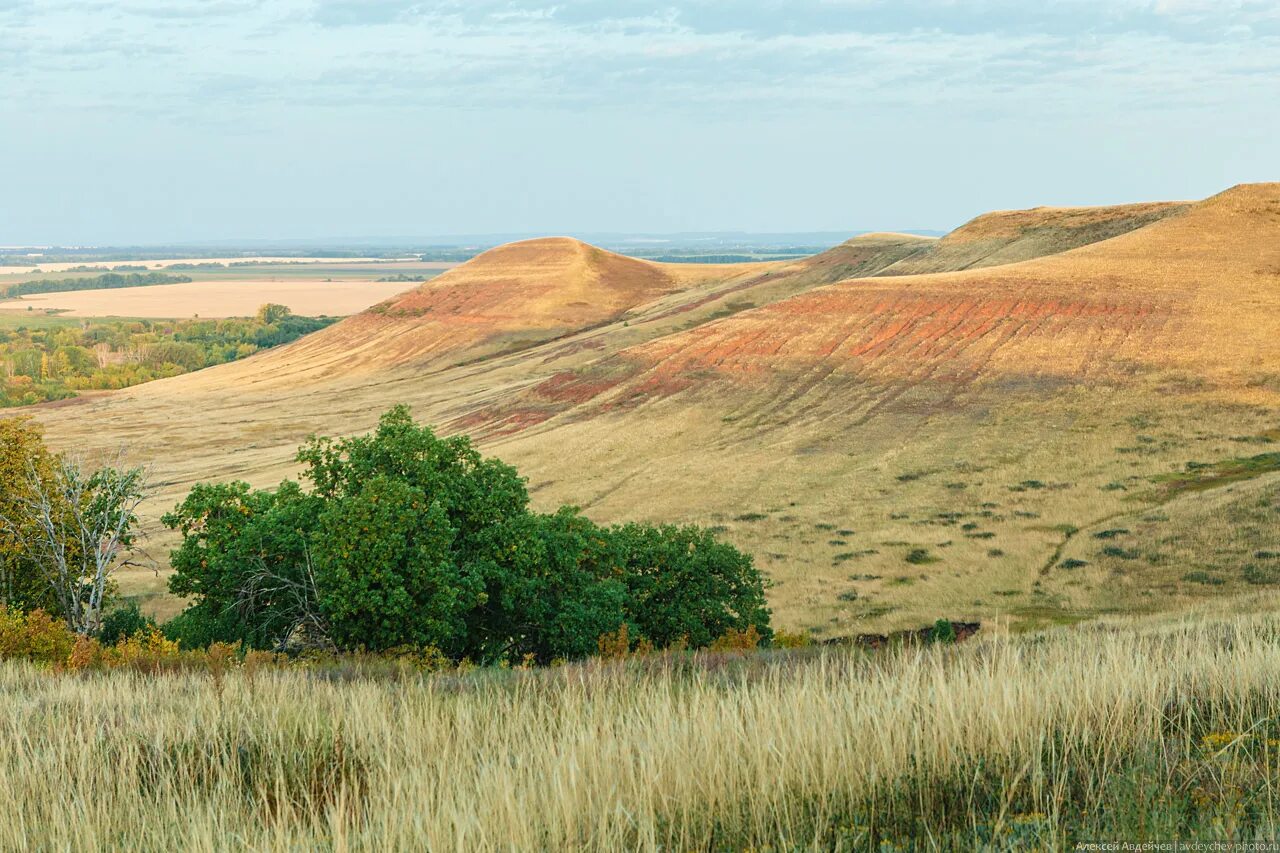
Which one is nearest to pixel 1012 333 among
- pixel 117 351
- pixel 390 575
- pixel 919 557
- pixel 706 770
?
pixel 919 557

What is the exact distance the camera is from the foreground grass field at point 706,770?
470cm

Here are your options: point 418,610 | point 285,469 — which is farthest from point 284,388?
point 418,610

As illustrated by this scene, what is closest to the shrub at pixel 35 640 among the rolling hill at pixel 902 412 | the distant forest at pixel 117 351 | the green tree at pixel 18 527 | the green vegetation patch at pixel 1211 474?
the green tree at pixel 18 527

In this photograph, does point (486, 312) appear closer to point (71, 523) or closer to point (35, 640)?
point (71, 523)

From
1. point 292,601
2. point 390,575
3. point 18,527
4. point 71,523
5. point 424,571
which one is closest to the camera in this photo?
point 390,575

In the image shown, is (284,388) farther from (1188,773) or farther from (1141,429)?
(1188,773)

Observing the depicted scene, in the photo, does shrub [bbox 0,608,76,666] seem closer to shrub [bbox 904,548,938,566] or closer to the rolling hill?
the rolling hill

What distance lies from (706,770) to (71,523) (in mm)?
29806

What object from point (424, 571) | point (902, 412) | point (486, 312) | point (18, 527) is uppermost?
point (486, 312)

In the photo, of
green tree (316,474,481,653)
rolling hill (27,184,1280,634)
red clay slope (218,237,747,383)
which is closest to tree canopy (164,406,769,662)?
green tree (316,474,481,653)

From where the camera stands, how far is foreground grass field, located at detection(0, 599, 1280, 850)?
470 centimetres

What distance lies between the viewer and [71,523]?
29781 mm

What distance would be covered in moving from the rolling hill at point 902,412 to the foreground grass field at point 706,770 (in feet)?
86.5

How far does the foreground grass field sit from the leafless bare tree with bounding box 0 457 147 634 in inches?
848
